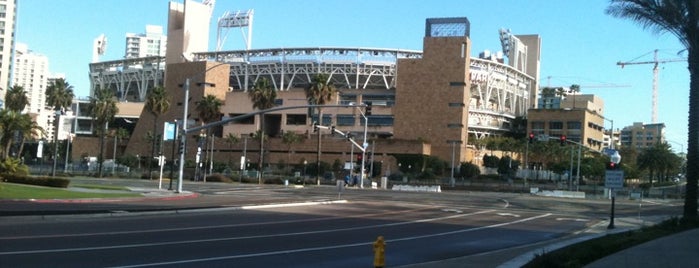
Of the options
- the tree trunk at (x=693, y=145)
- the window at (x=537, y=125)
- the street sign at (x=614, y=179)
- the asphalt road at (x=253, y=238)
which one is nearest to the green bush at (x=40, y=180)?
the asphalt road at (x=253, y=238)

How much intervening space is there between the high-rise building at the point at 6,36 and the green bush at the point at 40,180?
113539mm

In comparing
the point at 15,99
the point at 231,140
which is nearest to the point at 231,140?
the point at 231,140

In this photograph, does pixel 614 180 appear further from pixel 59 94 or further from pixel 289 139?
pixel 289 139

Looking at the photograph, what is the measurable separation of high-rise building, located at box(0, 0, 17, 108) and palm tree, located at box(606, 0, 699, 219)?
142m

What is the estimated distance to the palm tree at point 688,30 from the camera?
27.8m

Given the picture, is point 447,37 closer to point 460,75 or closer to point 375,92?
point 460,75

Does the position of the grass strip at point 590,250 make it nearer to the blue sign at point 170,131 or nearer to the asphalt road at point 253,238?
the asphalt road at point 253,238

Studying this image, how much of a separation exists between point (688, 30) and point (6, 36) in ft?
491

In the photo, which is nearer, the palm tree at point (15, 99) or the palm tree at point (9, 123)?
the palm tree at point (9, 123)

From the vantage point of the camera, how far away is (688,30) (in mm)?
28125

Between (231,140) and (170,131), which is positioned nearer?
(170,131)

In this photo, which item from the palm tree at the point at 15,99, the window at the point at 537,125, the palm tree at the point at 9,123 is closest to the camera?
the palm tree at the point at 9,123

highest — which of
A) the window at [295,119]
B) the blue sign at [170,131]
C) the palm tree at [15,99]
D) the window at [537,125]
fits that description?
the window at [537,125]

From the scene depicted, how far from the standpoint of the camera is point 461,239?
2119 centimetres
